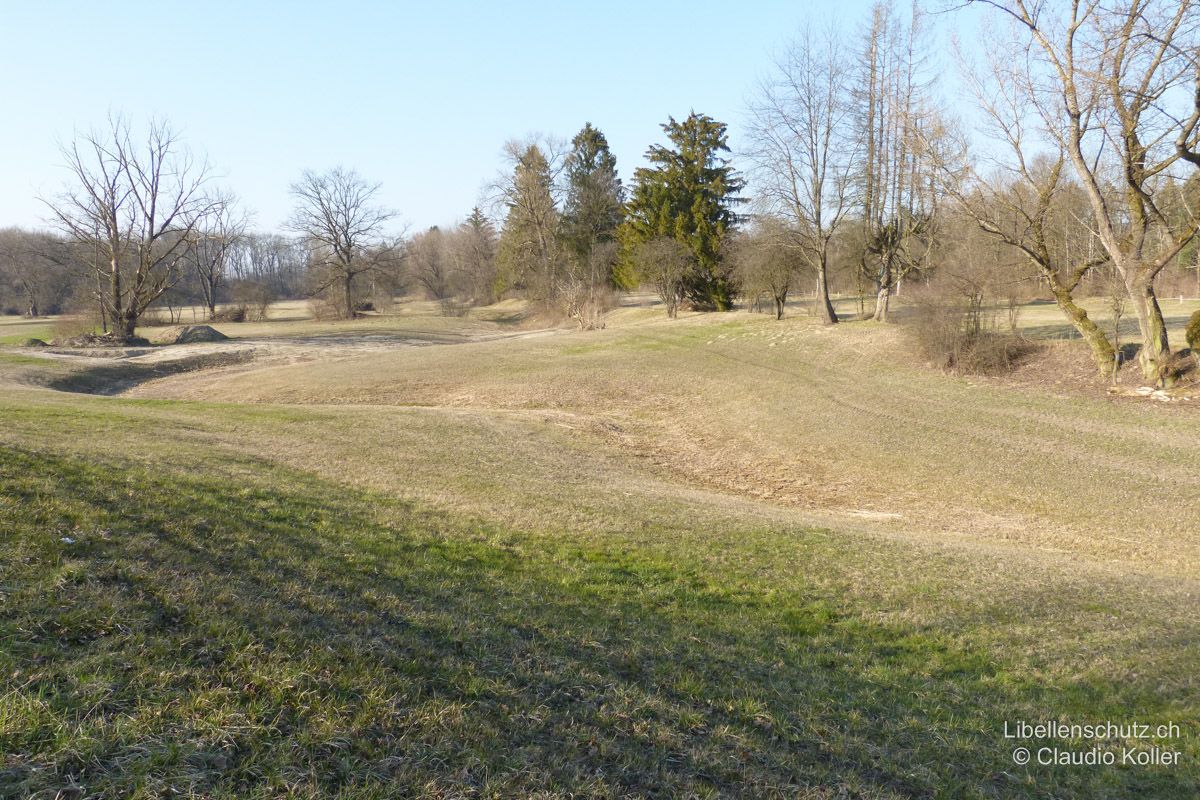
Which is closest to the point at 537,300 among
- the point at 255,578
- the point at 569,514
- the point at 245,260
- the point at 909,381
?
the point at 909,381

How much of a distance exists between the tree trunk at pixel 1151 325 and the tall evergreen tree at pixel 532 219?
146 ft

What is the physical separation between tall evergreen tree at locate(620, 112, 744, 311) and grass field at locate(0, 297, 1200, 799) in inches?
1275

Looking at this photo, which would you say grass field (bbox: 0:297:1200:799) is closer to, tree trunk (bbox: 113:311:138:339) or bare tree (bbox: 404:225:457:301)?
tree trunk (bbox: 113:311:138:339)

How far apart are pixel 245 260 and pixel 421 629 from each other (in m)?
147

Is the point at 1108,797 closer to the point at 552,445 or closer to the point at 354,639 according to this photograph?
the point at 354,639

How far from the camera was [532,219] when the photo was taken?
198ft

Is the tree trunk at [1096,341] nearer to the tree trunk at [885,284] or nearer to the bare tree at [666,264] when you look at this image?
the tree trunk at [885,284]

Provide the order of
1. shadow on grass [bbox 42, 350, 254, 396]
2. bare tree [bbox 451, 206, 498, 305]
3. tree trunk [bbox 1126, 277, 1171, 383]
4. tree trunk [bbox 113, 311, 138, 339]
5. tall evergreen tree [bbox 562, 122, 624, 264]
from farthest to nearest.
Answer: bare tree [bbox 451, 206, 498, 305] → tall evergreen tree [bbox 562, 122, 624, 264] → tree trunk [bbox 113, 311, 138, 339] → shadow on grass [bbox 42, 350, 254, 396] → tree trunk [bbox 1126, 277, 1171, 383]

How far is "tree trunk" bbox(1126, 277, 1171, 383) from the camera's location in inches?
699

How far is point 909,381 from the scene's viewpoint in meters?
21.9

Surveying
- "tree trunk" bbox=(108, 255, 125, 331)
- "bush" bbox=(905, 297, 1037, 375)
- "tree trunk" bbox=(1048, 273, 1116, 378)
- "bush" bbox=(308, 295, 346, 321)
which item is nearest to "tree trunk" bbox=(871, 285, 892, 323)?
"bush" bbox=(905, 297, 1037, 375)

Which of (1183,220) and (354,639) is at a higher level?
(1183,220)

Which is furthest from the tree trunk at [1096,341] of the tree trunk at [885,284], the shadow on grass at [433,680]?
the shadow on grass at [433,680]

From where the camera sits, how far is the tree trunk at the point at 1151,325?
58.3 feet
